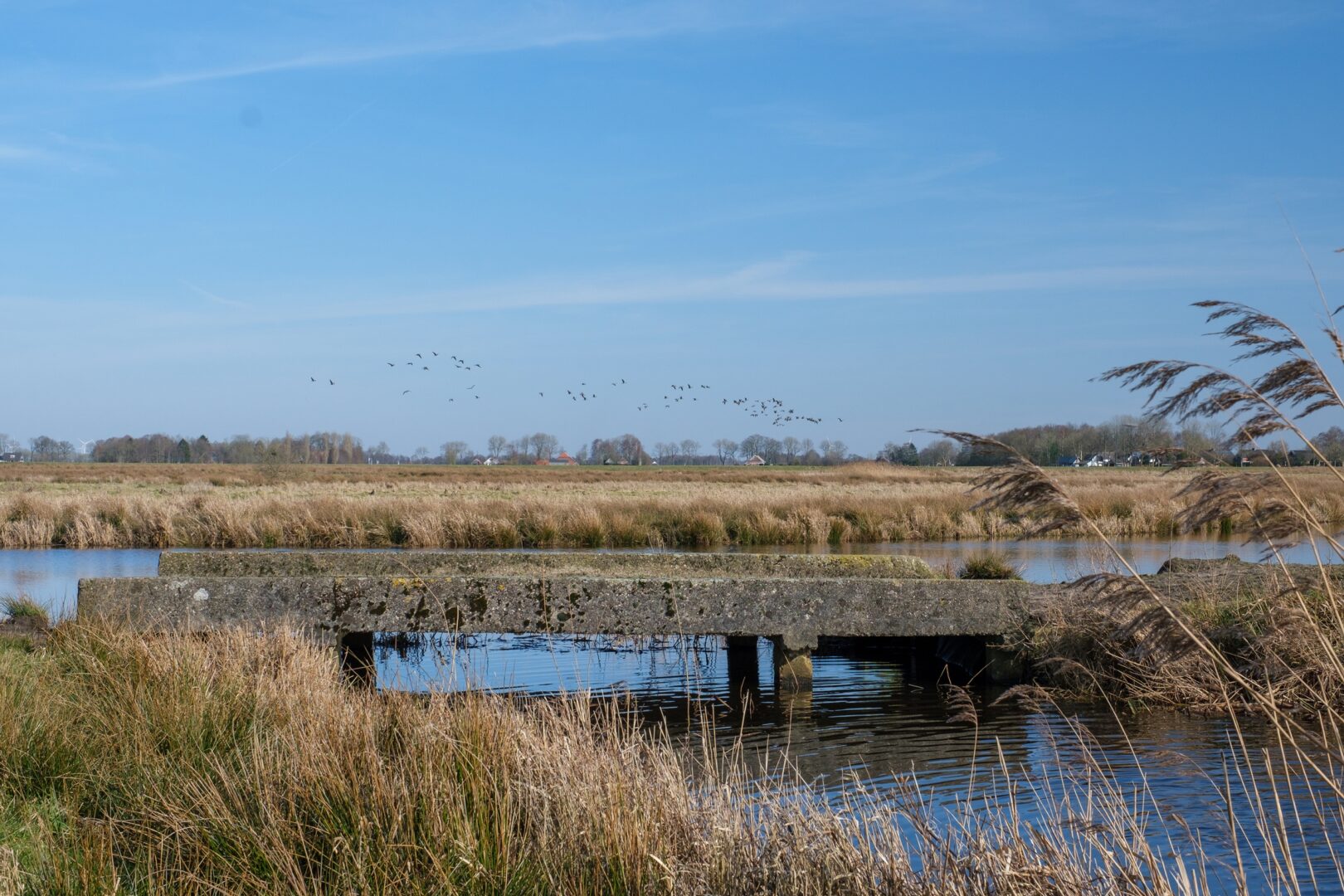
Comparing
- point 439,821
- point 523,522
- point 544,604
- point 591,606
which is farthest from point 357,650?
point 523,522

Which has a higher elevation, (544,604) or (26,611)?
(544,604)

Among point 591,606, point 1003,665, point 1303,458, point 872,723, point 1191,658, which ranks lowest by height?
point 872,723

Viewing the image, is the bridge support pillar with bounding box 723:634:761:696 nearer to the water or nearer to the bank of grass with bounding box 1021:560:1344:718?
the water

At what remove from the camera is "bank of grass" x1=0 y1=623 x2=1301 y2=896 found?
139 inches

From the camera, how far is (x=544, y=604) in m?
8.76

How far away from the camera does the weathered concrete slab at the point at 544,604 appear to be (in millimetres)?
8727

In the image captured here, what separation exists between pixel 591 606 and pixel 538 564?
2.45 m

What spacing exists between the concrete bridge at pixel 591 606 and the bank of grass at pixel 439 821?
307 centimetres

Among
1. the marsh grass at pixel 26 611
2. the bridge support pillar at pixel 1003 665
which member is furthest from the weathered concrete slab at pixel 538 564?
the bridge support pillar at pixel 1003 665

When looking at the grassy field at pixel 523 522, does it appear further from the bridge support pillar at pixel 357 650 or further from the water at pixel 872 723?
the bridge support pillar at pixel 357 650

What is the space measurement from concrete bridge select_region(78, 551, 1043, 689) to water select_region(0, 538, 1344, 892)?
1.36 ft

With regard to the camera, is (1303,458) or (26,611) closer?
(1303,458)

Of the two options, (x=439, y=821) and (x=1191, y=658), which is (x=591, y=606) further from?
(x=439, y=821)

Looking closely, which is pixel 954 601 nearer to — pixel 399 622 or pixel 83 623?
pixel 399 622
